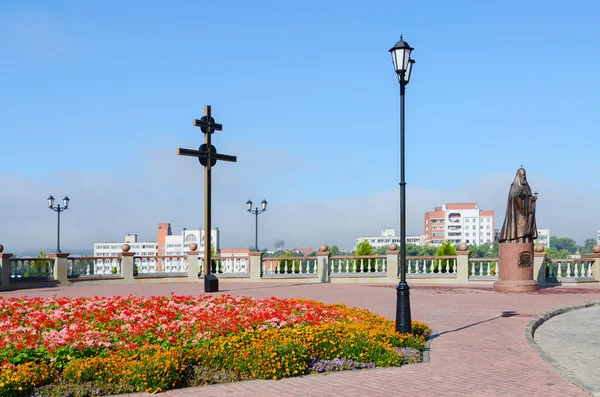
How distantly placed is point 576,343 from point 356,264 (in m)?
17.4

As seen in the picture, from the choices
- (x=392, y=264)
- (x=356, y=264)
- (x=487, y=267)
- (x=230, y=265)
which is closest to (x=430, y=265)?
(x=392, y=264)

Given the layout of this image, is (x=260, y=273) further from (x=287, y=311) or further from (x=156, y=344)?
(x=156, y=344)

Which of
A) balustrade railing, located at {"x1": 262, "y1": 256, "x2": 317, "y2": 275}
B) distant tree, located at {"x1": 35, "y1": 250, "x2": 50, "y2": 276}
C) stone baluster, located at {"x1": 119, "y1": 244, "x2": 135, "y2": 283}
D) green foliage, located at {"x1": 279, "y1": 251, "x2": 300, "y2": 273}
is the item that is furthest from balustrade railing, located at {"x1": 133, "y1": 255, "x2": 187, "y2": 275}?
green foliage, located at {"x1": 279, "y1": 251, "x2": 300, "y2": 273}

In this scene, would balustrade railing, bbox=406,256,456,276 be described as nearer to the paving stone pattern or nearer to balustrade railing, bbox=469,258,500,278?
balustrade railing, bbox=469,258,500,278

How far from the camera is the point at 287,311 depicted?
11461 millimetres

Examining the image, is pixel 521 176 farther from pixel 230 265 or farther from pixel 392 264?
pixel 230 265

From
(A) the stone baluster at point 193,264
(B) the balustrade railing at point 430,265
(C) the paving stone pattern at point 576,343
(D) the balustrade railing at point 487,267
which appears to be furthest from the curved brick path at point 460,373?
(A) the stone baluster at point 193,264

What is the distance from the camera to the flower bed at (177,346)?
24.5 feet

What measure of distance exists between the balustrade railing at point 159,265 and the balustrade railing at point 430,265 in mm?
10983

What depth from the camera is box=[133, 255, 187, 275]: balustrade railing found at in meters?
28.2

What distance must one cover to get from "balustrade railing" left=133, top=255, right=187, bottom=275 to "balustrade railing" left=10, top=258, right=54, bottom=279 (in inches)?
149

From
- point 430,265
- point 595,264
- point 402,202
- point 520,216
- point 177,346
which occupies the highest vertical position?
point 402,202

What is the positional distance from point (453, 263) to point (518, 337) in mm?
17455

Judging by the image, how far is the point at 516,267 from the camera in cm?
2295
